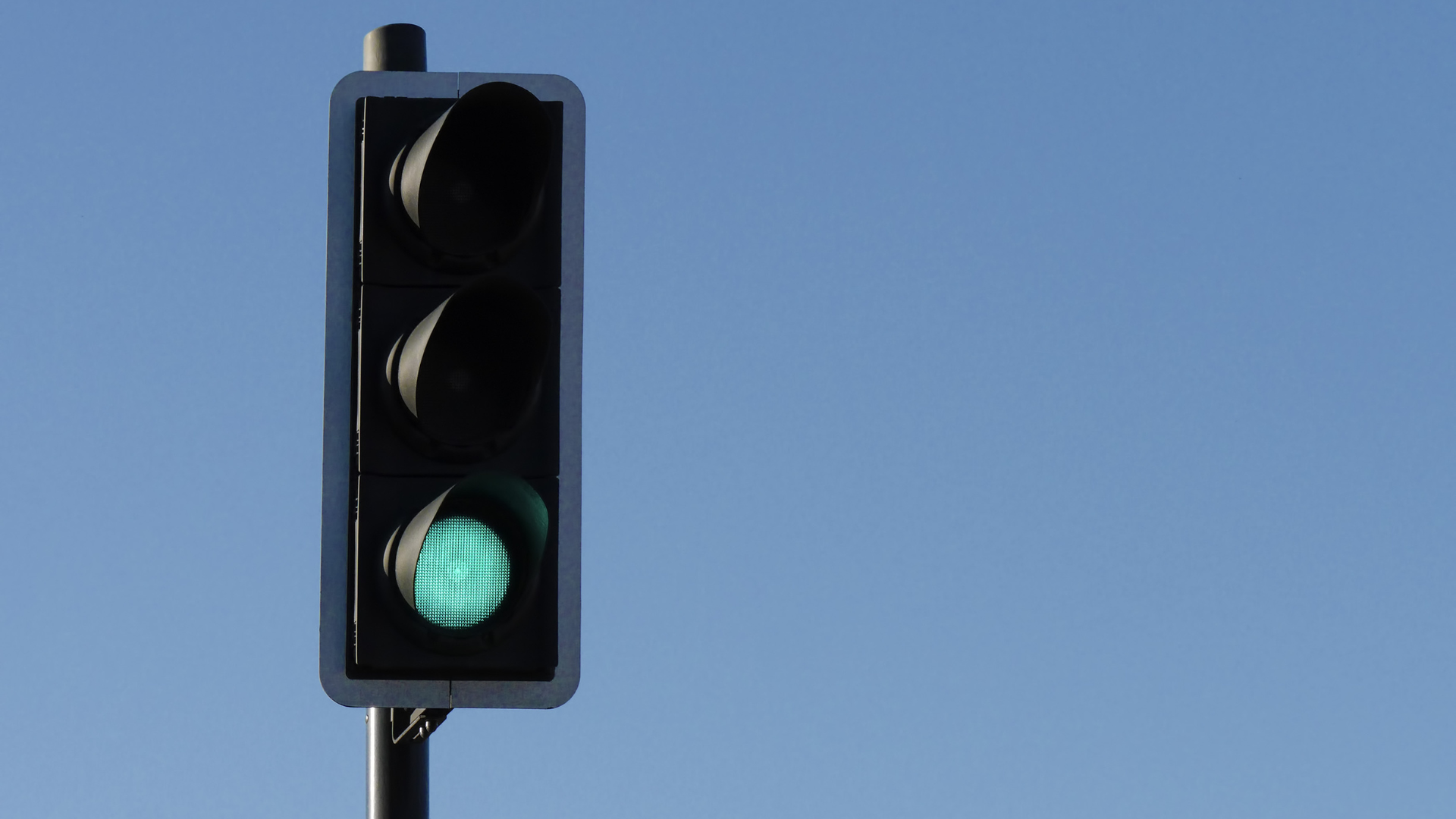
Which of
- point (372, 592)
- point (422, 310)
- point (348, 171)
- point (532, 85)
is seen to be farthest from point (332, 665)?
point (532, 85)

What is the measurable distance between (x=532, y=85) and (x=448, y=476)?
0.78m

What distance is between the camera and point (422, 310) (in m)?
3.36

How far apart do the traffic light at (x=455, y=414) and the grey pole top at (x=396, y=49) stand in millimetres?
294

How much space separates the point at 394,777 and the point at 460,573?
0.63m

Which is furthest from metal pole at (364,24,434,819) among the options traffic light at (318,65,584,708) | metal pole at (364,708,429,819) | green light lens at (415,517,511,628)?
green light lens at (415,517,511,628)

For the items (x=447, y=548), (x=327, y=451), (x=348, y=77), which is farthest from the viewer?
(x=348, y=77)

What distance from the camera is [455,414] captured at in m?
3.28

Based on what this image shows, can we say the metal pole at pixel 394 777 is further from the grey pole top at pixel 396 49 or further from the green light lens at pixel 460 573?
the grey pole top at pixel 396 49

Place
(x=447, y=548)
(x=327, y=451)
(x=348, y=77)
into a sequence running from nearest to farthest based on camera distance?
(x=447, y=548)
(x=327, y=451)
(x=348, y=77)

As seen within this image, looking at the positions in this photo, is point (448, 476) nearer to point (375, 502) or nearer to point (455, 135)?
point (375, 502)

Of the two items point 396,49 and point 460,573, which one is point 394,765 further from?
point 396,49

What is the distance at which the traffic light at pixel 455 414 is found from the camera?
3.23 meters

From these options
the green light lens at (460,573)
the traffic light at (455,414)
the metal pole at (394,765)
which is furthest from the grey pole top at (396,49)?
the green light lens at (460,573)

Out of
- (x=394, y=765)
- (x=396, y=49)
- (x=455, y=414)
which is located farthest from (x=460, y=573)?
(x=396, y=49)
